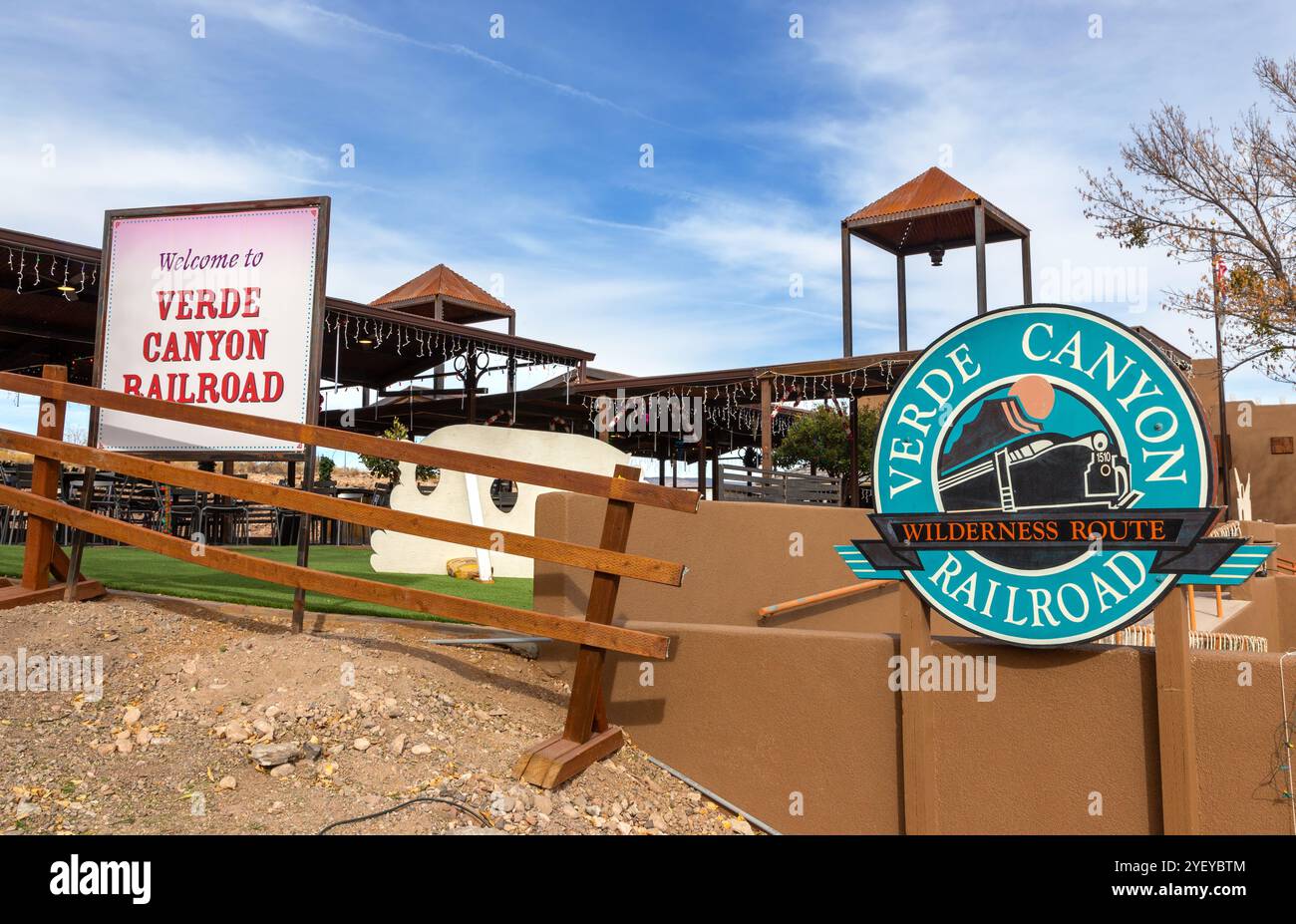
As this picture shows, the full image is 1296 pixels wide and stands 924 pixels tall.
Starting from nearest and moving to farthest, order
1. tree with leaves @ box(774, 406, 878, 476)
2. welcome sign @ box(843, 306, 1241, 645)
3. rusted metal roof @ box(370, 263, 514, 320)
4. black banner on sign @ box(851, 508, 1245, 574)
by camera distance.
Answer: black banner on sign @ box(851, 508, 1245, 574) < welcome sign @ box(843, 306, 1241, 645) < rusted metal roof @ box(370, 263, 514, 320) < tree with leaves @ box(774, 406, 878, 476)

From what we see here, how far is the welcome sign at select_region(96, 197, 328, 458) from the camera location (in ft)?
22.5

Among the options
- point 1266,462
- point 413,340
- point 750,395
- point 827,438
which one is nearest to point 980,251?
point 750,395

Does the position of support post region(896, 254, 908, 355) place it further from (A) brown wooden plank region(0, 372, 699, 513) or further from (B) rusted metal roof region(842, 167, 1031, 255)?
(A) brown wooden plank region(0, 372, 699, 513)

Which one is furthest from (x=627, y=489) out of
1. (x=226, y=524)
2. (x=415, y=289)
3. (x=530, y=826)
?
(x=415, y=289)

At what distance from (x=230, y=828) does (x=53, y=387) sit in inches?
142

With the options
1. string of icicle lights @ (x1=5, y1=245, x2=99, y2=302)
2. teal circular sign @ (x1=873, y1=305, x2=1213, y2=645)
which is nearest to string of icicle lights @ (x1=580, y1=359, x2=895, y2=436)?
string of icicle lights @ (x1=5, y1=245, x2=99, y2=302)

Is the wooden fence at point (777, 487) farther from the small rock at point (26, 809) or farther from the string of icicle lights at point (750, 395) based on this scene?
the small rock at point (26, 809)

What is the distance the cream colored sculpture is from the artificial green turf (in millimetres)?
251

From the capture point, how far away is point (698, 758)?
5.50 metres

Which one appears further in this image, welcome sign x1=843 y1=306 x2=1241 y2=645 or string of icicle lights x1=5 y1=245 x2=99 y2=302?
string of icicle lights x1=5 y1=245 x2=99 y2=302

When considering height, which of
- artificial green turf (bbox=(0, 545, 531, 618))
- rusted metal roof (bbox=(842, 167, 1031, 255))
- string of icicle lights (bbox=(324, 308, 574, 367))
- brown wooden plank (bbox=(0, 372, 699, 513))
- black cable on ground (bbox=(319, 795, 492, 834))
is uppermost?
rusted metal roof (bbox=(842, 167, 1031, 255))

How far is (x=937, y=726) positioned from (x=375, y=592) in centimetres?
300

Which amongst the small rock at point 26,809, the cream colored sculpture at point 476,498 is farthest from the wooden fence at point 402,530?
the cream colored sculpture at point 476,498
